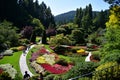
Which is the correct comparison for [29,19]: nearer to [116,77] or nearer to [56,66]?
[56,66]

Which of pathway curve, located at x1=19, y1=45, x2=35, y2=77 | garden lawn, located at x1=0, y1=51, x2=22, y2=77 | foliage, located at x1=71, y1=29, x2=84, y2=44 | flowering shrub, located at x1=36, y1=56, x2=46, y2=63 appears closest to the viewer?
pathway curve, located at x1=19, y1=45, x2=35, y2=77

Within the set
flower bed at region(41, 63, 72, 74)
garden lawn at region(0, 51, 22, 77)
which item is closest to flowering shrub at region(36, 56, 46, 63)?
flower bed at region(41, 63, 72, 74)

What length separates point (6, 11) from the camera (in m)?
99.9

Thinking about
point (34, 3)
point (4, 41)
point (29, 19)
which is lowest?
point (4, 41)

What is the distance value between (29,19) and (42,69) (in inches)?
2607

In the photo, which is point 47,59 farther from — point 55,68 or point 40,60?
point 55,68

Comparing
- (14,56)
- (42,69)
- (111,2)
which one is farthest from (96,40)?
(111,2)

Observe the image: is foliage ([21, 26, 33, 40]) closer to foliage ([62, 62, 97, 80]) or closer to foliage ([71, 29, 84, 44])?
foliage ([71, 29, 84, 44])

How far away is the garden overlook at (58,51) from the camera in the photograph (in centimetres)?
2164

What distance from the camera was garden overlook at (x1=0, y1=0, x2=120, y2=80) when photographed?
2164cm

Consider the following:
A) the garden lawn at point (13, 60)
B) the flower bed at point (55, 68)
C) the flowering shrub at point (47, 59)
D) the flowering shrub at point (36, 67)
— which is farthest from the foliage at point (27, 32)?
the flower bed at point (55, 68)

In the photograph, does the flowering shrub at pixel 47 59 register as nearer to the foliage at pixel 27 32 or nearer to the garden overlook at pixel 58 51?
the garden overlook at pixel 58 51


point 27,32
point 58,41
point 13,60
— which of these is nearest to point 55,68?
point 13,60

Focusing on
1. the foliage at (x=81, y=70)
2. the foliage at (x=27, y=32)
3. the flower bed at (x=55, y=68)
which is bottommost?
the flower bed at (x=55, y=68)
